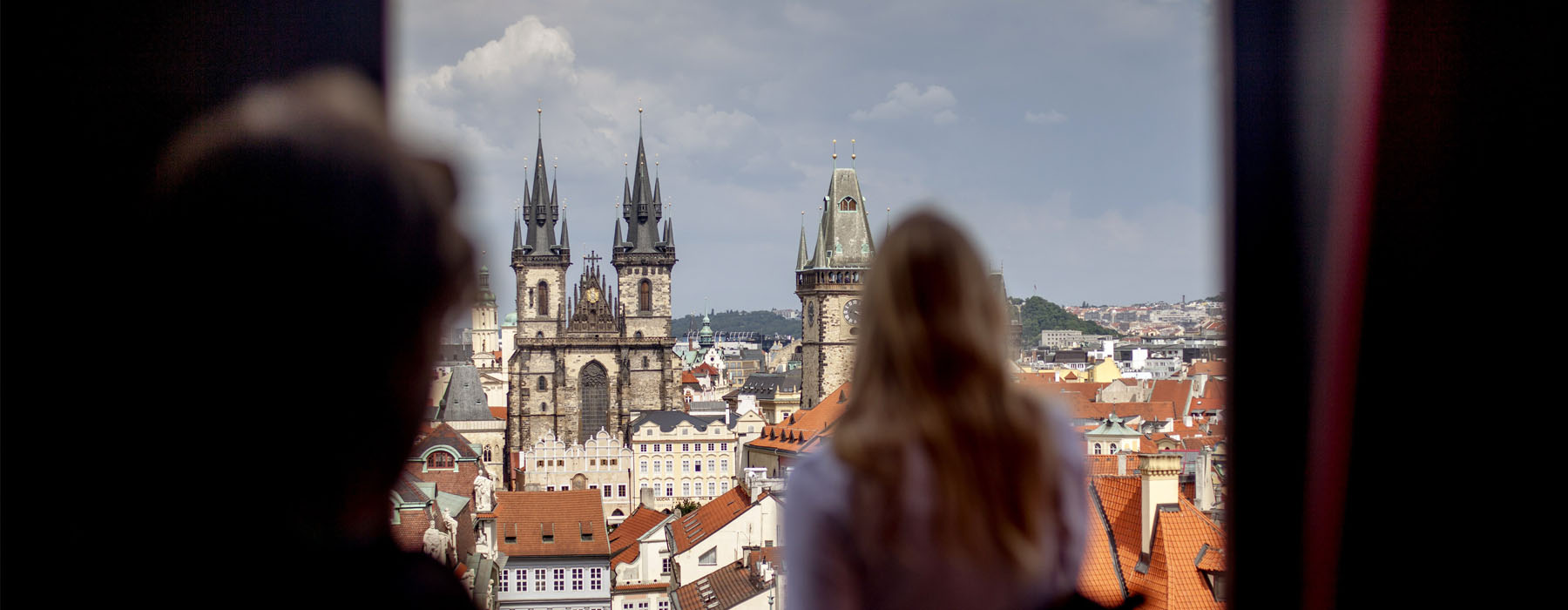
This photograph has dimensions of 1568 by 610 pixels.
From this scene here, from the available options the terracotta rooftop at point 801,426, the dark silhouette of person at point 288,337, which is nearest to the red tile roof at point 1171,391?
the terracotta rooftop at point 801,426

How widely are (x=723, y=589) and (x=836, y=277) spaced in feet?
52.3

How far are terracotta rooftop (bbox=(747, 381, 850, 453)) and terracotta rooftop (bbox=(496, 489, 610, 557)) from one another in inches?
450

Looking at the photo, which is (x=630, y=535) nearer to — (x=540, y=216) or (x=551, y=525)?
(x=551, y=525)

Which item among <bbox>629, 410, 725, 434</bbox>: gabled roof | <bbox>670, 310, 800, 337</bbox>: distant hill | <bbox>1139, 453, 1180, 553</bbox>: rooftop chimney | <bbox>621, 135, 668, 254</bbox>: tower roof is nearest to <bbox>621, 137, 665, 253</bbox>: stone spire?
<bbox>621, 135, 668, 254</bbox>: tower roof

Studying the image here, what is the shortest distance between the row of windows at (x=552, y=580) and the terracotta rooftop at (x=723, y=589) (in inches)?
52.4

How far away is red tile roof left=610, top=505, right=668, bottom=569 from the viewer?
14531mm

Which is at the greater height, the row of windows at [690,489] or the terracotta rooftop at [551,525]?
the terracotta rooftop at [551,525]

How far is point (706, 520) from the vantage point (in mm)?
15992

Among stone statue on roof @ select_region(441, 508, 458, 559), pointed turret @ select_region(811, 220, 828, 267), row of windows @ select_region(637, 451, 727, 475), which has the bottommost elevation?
row of windows @ select_region(637, 451, 727, 475)

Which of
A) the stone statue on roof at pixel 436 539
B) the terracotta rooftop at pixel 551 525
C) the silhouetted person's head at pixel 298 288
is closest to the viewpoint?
the silhouetted person's head at pixel 298 288

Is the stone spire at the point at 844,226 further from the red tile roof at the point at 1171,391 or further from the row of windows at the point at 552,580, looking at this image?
the row of windows at the point at 552,580

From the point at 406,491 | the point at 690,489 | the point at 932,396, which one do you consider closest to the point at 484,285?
the point at 406,491

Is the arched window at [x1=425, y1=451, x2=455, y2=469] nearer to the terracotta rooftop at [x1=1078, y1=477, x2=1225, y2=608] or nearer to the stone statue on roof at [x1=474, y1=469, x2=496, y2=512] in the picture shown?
the terracotta rooftop at [x1=1078, y1=477, x2=1225, y2=608]

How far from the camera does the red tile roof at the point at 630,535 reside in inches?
572
